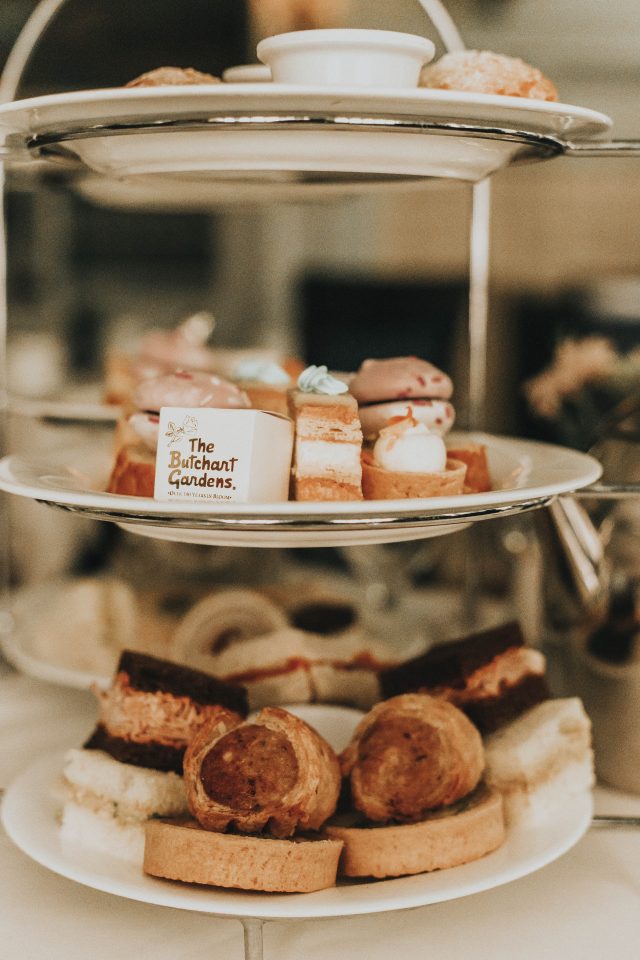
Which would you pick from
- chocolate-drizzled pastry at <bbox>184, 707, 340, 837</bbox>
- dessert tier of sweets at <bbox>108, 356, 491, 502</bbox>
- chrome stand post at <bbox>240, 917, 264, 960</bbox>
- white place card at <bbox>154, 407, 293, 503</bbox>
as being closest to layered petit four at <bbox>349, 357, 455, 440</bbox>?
dessert tier of sweets at <bbox>108, 356, 491, 502</bbox>

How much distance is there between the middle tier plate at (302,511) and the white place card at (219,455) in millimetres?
26

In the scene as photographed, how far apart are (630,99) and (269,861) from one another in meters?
3.52

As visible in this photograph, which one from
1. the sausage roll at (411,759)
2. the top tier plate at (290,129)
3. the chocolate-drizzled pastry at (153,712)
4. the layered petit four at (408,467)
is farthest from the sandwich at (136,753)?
the top tier plate at (290,129)

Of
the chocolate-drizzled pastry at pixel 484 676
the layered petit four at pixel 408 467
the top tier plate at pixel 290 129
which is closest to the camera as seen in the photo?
the top tier plate at pixel 290 129

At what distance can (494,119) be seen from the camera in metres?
0.72

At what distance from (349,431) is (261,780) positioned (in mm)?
248

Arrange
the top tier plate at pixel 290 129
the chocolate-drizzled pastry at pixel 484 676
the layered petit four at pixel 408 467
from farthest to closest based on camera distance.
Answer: the chocolate-drizzled pastry at pixel 484 676 → the layered petit four at pixel 408 467 → the top tier plate at pixel 290 129

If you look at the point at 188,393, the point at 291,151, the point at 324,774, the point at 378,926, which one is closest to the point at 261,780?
the point at 324,774

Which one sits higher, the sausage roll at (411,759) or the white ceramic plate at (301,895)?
the sausage roll at (411,759)

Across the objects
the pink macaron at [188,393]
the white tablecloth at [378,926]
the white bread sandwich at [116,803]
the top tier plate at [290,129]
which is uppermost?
the top tier plate at [290,129]

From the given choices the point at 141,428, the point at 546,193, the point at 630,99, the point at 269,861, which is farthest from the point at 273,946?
the point at 630,99

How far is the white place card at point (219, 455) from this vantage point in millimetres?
721

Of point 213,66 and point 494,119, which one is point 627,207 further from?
point 494,119

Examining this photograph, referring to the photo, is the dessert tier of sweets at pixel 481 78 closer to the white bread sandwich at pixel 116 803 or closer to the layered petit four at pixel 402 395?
the layered petit four at pixel 402 395
